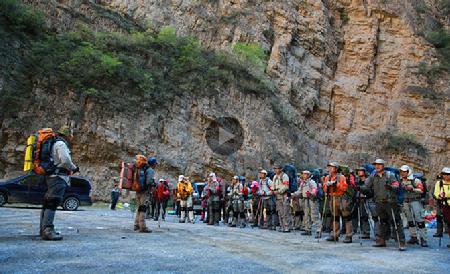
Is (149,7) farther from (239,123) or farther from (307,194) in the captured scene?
(307,194)

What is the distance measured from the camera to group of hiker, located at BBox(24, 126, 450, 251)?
24.2 feet

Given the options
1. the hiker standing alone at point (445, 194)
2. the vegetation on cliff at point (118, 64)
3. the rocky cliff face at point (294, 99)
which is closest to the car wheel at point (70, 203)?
the rocky cliff face at point (294, 99)

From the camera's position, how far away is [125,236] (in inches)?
333

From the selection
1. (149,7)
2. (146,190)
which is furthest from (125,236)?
(149,7)

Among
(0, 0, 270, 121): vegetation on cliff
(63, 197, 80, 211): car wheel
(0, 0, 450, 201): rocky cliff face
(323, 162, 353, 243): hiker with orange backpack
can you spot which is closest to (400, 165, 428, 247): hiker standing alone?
(323, 162, 353, 243): hiker with orange backpack

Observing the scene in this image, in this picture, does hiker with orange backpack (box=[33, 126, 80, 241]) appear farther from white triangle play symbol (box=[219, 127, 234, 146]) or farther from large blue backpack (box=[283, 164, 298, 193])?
white triangle play symbol (box=[219, 127, 234, 146])

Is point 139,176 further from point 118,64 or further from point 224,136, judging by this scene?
point 224,136

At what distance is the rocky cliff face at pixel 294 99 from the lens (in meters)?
25.1

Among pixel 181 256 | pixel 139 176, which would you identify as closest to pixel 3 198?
pixel 139 176

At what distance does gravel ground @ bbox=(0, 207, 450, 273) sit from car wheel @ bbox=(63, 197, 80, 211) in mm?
9027

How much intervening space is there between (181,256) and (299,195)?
669 centimetres

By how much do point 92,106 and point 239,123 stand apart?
10107 mm

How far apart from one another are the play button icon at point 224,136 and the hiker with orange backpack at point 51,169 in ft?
64.8

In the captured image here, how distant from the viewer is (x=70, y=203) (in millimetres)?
17859
